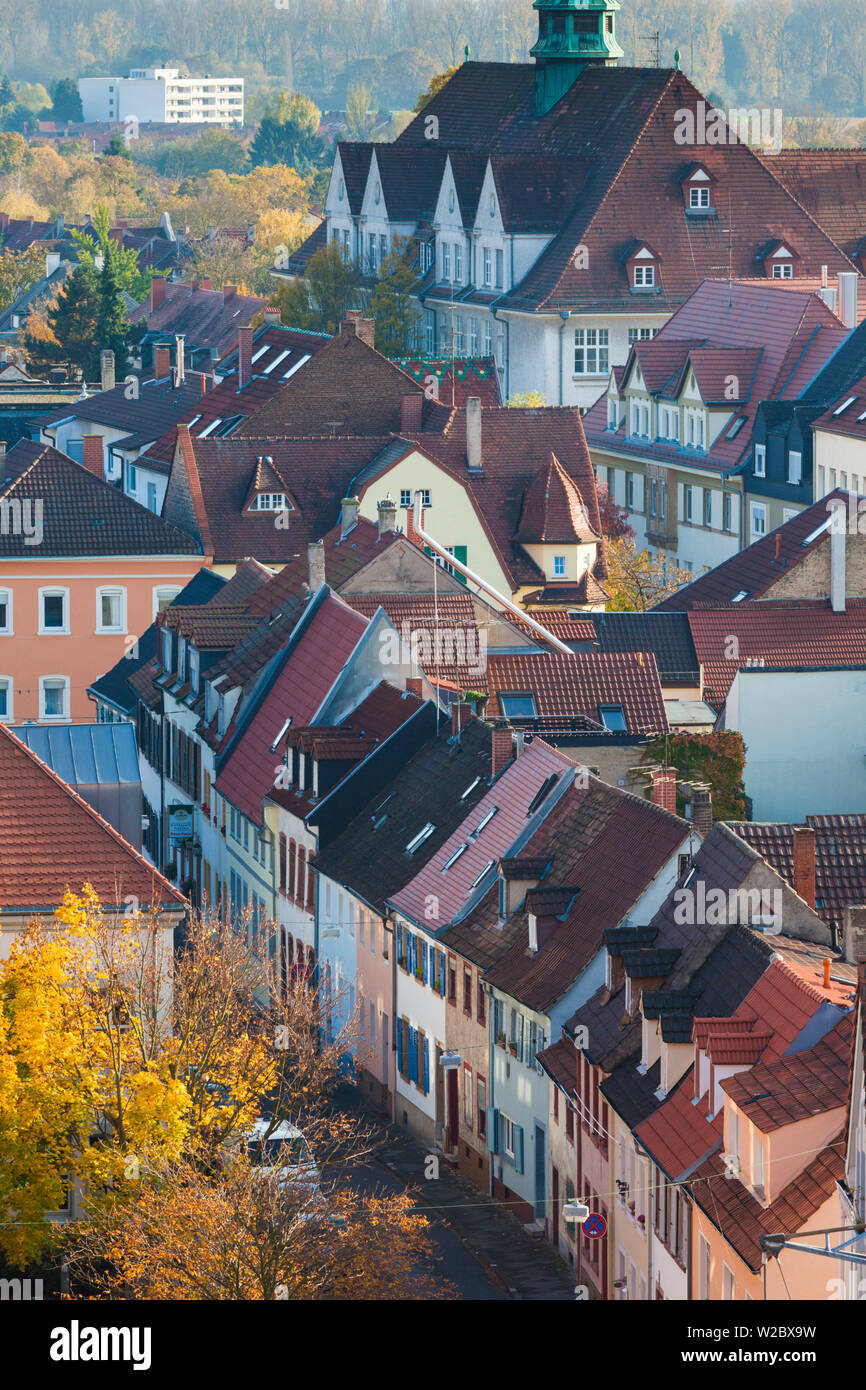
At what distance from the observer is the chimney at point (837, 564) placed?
63750 millimetres

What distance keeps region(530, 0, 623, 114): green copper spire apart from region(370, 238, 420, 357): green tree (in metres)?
9.83

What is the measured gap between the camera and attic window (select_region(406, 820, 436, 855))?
50.4m

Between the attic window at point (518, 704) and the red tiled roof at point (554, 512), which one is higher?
the red tiled roof at point (554, 512)

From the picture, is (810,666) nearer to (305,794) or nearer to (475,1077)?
(305,794)

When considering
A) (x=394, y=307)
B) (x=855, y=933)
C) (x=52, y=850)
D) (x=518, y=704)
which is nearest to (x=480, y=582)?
(x=518, y=704)

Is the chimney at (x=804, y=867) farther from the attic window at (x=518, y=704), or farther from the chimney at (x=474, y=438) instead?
the chimney at (x=474, y=438)

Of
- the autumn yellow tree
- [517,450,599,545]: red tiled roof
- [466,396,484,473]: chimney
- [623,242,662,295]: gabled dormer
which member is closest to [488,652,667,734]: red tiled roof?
the autumn yellow tree

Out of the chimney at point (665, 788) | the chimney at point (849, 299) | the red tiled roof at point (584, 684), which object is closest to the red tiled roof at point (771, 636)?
the red tiled roof at point (584, 684)

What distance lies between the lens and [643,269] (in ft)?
380

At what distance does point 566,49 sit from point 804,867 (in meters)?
95.4

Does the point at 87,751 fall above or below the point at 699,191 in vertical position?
below

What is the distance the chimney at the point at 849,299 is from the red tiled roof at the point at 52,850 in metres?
60.9

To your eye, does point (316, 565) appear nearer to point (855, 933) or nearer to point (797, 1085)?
point (855, 933)
